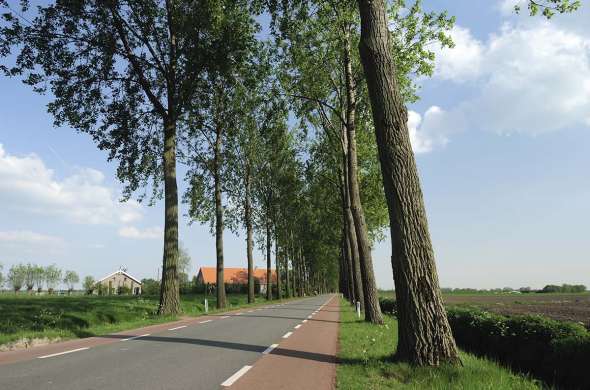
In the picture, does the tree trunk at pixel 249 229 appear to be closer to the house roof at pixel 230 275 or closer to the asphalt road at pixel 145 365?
the asphalt road at pixel 145 365

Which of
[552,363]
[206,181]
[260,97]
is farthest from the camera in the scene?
[206,181]

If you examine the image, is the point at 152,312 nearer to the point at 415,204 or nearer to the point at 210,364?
the point at 210,364

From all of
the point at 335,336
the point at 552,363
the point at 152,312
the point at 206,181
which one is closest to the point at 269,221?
the point at 206,181

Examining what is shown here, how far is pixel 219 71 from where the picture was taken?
21.7m

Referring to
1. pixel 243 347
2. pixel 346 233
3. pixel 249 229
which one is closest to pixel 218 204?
pixel 249 229

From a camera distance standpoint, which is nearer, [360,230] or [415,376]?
[415,376]

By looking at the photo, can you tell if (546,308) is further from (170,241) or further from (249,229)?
(170,241)

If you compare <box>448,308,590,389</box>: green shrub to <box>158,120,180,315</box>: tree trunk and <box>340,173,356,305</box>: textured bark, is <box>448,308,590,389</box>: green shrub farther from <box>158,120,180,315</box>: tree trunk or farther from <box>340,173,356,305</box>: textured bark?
<box>158,120,180,315</box>: tree trunk

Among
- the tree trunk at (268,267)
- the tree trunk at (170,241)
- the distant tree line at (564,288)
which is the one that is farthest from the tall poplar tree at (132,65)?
the distant tree line at (564,288)

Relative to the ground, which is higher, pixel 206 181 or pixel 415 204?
pixel 206 181

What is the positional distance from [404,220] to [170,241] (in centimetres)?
1424

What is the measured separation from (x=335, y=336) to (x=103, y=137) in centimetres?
1467

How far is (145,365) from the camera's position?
7609mm

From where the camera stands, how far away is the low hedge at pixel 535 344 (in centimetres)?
796
